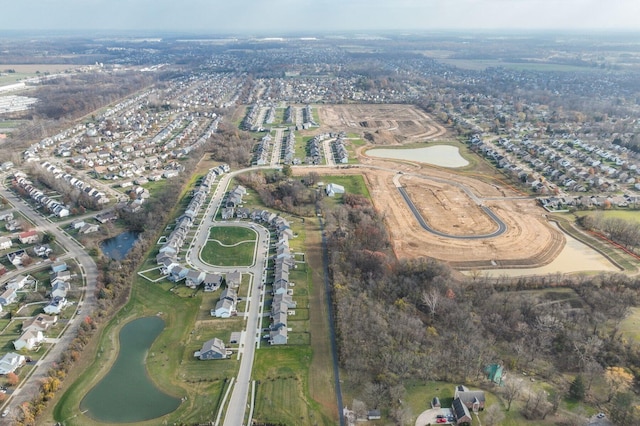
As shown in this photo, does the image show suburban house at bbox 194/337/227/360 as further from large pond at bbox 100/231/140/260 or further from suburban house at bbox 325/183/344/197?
suburban house at bbox 325/183/344/197

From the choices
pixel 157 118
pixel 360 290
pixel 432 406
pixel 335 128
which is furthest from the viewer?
pixel 157 118

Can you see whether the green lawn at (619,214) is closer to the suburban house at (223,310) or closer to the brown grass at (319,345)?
the brown grass at (319,345)

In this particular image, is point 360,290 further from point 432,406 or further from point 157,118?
point 157,118

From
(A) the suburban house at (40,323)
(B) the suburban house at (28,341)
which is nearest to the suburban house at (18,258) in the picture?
(A) the suburban house at (40,323)

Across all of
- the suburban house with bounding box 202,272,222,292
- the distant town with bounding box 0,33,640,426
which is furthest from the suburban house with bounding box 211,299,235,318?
the suburban house with bounding box 202,272,222,292

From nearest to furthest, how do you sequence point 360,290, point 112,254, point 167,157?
point 360,290 → point 112,254 → point 167,157

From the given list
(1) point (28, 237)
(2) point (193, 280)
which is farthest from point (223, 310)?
(1) point (28, 237)

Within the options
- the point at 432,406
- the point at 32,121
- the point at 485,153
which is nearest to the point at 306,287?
the point at 432,406
